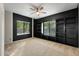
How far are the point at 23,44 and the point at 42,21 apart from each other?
43.3 inches

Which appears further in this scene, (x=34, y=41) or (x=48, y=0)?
(x=34, y=41)

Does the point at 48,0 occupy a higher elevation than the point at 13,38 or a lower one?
higher

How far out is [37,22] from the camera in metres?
2.56

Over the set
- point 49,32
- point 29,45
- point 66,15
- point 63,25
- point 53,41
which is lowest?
point 29,45

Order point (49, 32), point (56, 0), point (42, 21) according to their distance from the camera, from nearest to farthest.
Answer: point (56, 0)
point (49, 32)
point (42, 21)

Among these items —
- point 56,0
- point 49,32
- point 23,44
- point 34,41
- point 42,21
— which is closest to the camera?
point 56,0

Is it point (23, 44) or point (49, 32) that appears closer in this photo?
point (49, 32)

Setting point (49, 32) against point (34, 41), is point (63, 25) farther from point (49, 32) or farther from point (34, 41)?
point (34, 41)

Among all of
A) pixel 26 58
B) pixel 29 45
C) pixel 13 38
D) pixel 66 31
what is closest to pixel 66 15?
pixel 66 31

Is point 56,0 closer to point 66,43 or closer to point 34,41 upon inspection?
point 34,41

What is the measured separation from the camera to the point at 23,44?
2.58 meters

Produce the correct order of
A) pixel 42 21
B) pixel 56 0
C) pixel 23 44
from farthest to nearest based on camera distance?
pixel 23 44 < pixel 42 21 < pixel 56 0

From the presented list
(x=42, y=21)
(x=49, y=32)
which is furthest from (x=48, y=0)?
(x=42, y=21)

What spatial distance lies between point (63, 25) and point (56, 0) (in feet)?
8.05
